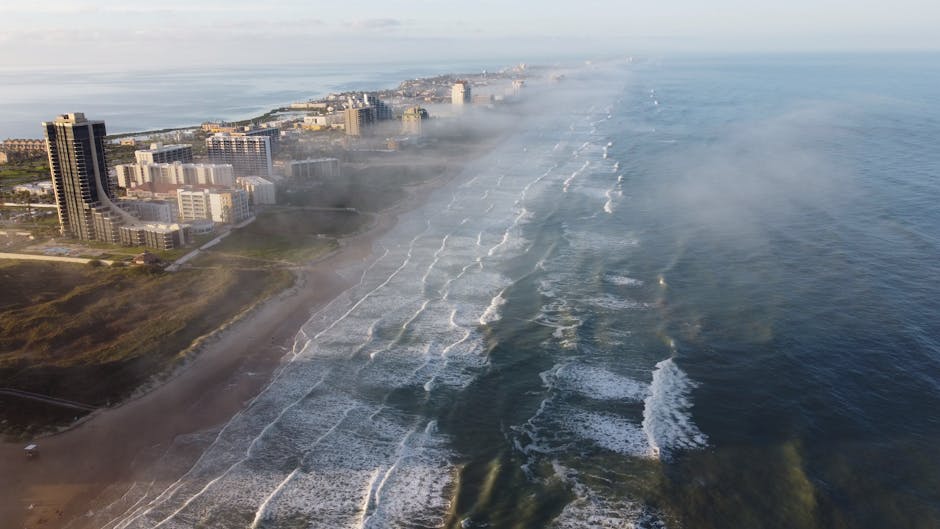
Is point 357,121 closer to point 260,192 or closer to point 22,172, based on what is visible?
point 22,172

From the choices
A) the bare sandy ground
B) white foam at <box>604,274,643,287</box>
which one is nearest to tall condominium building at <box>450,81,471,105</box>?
white foam at <box>604,274,643,287</box>

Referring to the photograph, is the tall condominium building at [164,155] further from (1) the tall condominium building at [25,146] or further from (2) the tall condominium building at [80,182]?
(1) the tall condominium building at [25,146]

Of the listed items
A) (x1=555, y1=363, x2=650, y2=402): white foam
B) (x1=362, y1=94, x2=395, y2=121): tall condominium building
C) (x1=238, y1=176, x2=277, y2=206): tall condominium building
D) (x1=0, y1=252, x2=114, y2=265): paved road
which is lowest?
(x1=555, y1=363, x2=650, y2=402): white foam

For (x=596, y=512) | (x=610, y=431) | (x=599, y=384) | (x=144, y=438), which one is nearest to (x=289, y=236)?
(x=144, y=438)

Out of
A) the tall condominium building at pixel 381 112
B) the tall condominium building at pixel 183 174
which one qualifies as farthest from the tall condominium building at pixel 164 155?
the tall condominium building at pixel 381 112

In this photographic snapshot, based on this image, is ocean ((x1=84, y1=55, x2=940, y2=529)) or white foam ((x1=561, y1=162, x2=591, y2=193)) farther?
white foam ((x1=561, y1=162, x2=591, y2=193))

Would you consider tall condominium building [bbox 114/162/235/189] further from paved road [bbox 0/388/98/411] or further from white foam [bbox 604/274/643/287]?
white foam [bbox 604/274/643/287]

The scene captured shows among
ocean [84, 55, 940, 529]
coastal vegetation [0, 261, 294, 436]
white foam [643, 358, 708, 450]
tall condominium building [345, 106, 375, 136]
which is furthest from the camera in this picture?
tall condominium building [345, 106, 375, 136]
